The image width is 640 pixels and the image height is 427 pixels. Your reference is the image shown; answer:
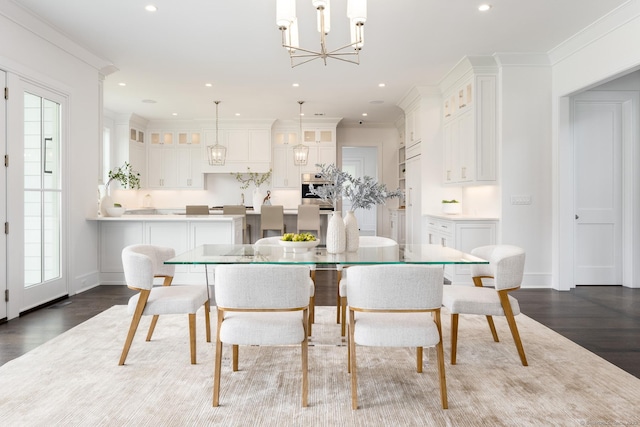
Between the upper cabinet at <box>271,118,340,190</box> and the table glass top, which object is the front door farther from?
the upper cabinet at <box>271,118,340,190</box>

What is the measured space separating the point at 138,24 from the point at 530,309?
4.61 m

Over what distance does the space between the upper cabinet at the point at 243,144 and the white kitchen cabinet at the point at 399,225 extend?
9.08 feet

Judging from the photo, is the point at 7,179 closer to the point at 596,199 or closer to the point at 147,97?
the point at 147,97

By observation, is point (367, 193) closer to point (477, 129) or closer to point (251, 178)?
point (477, 129)

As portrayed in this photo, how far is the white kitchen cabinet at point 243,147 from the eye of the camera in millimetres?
8766

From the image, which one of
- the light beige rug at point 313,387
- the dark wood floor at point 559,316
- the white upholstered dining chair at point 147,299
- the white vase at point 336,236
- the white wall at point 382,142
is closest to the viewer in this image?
the light beige rug at point 313,387

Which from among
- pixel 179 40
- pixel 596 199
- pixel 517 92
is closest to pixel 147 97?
pixel 179 40

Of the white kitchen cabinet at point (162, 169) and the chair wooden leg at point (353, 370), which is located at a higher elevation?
the white kitchen cabinet at point (162, 169)

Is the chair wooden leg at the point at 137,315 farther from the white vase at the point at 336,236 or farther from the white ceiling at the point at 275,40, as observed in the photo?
the white ceiling at the point at 275,40

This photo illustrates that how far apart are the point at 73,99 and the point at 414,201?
496cm

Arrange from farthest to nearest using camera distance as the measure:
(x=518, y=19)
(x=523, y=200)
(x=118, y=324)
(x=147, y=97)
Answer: (x=147, y=97) → (x=523, y=200) → (x=518, y=19) → (x=118, y=324)

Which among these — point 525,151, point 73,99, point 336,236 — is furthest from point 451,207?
point 73,99

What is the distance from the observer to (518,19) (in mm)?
3973

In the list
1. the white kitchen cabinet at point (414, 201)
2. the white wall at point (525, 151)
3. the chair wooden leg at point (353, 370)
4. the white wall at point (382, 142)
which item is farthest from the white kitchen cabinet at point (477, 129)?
the white wall at point (382, 142)
